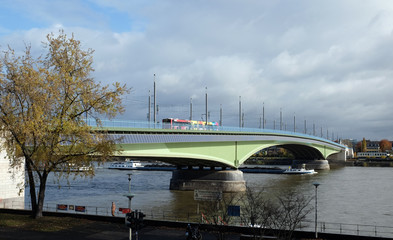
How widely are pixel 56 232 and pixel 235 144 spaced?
4146 cm

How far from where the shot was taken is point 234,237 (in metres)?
23.1

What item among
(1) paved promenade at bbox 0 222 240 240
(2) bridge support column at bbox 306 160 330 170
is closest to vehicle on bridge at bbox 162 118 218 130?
(1) paved promenade at bbox 0 222 240 240

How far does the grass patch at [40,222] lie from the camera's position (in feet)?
79.8

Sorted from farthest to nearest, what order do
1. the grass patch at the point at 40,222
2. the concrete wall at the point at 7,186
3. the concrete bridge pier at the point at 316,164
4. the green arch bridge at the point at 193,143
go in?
the concrete bridge pier at the point at 316,164 → the green arch bridge at the point at 193,143 → the concrete wall at the point at 7,186 → the grass patch at the point at 40,222

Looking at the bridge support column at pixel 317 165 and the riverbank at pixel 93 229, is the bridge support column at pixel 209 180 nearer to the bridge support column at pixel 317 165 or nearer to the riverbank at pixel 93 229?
the riverbank at pixel 93 229

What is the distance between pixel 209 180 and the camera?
61.2m

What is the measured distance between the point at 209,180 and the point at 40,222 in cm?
3747

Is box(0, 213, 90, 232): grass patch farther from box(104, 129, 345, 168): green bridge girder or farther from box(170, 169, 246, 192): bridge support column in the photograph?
box(170, 169, 246, 192): bridge support column

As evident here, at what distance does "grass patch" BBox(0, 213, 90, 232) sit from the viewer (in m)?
24.3

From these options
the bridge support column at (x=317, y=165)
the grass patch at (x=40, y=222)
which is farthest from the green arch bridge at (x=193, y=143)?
the bridge support column at (x=317, y=165)

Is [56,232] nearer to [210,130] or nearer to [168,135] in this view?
[168,135]

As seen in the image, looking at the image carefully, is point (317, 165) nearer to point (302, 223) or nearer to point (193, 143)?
point (193, 143)

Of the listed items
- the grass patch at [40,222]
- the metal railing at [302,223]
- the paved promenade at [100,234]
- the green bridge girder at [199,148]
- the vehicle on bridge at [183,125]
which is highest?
the vehicle on bridge at [183,125]

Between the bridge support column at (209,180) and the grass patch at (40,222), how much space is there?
1342 inches
